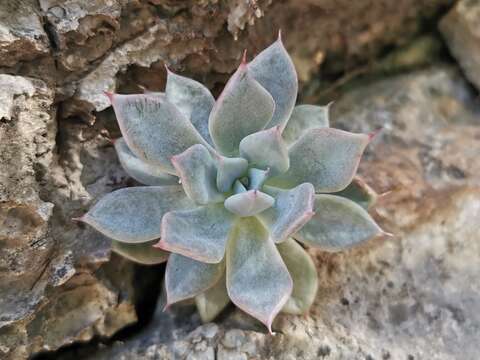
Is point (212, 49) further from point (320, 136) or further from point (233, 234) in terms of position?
point (233, 234)

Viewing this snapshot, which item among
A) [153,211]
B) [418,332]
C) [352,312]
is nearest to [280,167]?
[153,211]

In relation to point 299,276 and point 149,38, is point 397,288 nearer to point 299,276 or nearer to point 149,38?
point 299,276

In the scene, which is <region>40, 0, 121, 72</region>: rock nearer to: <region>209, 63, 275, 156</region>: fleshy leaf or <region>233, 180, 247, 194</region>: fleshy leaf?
<region>209, 63, 275, 156</region>: fleshy leaf

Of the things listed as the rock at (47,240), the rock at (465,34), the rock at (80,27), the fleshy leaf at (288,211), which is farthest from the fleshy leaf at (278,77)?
the rock at (465,34)

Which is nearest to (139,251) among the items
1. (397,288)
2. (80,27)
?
(80,27)

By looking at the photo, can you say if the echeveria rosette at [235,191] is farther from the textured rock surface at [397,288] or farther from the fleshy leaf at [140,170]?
the textured rock surface at [397,288]

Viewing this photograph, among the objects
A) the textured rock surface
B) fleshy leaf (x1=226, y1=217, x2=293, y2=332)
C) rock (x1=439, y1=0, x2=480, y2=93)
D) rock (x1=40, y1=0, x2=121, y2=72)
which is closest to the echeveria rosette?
fleshy leaf (x1=226, y1=217, x2=293, y2=332)
